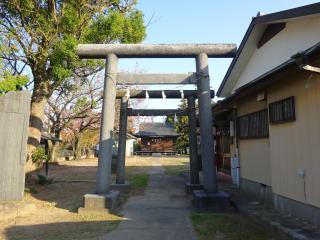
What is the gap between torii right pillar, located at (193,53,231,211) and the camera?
34.6 ft

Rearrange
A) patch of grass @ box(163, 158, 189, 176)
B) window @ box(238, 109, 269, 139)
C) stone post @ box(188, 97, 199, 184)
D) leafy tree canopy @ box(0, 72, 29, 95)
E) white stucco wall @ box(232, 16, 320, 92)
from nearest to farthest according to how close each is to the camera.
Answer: white stucco wall @ box(232, 16, 320, 92) → leafy tree canopy @ box(0, 72, 29, 95) → window @ box(238, 109, 269, 139) → stone post @ box(188, 97, 199, 184) → patch of grass @ box(163, 158, 189, 176)

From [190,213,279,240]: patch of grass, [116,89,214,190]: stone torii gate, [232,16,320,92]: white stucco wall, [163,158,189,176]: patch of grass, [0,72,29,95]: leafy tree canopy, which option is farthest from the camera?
[163,158,189,176]: patch of grass

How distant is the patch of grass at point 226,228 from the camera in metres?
7.55

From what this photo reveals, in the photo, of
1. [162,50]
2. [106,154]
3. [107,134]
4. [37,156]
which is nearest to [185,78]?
[162,50]

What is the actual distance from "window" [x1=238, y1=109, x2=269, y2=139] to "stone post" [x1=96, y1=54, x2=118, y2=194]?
14.8ft

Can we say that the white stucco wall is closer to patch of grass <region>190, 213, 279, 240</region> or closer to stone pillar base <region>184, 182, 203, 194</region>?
stone pillar base <region>184, 182, 203, 194</region>

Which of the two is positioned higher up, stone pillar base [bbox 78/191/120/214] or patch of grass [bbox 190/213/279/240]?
stone pillar base [bbox 78/191/120/214]

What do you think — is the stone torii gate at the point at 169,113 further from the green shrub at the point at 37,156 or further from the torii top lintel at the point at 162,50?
the green shrub at the point at 37,156

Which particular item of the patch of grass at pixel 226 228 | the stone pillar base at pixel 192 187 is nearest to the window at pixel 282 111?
the patch of grass at pixel 226 228

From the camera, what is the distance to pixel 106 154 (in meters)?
11.2

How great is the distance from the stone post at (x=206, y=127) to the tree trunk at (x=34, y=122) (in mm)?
7942

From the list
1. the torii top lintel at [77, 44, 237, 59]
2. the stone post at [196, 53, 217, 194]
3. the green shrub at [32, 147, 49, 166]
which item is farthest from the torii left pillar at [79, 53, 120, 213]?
the green shrub at [32, 147, 49, 166]

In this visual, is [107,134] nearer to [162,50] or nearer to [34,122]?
[162,50]

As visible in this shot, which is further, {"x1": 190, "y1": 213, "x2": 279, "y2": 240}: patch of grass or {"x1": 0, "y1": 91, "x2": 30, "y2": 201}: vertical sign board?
{"x1": 0, "y1": 91, "x2": 30, "y2": 201}: vertical sign board
